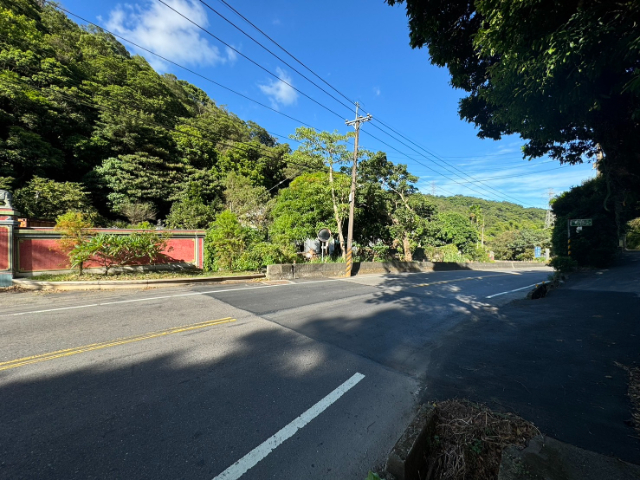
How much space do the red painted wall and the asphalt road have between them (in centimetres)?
455

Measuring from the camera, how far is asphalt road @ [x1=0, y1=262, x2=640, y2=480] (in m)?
2.26

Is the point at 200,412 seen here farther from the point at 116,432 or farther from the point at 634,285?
the point at 634,285

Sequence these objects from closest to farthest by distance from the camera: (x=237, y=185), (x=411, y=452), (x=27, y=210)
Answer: (x=411, y=452) < (x=27, y=210) < (x=237, y=185)

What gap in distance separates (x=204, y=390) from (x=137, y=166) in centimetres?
2779

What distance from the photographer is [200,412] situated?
9.20ft

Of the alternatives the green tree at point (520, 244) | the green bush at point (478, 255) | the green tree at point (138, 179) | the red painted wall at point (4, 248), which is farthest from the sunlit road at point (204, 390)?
the green tree at point (520, 244)

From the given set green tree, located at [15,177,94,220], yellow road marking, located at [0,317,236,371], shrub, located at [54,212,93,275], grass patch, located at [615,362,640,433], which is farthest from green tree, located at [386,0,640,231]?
green tree, located at [15,177,94,220]

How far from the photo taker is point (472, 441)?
7.41 ft

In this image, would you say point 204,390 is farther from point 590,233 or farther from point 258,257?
point 590,233

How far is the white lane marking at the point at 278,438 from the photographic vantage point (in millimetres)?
2115

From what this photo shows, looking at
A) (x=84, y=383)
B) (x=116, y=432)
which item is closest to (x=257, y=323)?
(x=84, y=383)

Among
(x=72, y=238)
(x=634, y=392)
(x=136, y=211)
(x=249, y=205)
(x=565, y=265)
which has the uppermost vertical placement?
(x=249, y=205)

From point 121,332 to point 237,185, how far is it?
23.1m

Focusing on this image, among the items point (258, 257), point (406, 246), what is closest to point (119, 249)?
point (258, 257)
